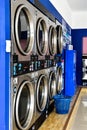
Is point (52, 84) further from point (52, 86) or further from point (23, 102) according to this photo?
point (23, 102)

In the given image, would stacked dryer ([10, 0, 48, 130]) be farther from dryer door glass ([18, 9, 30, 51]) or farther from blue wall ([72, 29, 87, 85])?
blue wall ([72, 29, 87, 85])

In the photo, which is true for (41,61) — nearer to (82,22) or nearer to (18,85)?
(18,85)

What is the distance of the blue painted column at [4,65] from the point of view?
92.1 inches

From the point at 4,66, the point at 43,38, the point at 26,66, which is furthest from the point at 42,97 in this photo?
the point at 4,66

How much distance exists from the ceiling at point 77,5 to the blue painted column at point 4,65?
189 inches

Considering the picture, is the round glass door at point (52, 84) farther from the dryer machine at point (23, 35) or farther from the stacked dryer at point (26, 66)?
the dryer machine at point (23, 35)

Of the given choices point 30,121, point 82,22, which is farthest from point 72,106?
point 82,22

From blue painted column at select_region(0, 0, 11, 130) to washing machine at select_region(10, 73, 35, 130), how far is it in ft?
0.25

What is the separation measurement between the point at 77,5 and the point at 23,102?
207 inches

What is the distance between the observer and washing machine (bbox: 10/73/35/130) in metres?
2.51

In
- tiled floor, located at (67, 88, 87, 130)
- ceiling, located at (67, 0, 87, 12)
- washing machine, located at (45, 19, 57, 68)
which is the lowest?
tiled floor, located at (67, 88, 87, 130)

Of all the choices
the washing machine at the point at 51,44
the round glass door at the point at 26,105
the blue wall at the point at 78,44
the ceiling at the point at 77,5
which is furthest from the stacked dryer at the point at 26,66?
the blue wall at the point at 78,44

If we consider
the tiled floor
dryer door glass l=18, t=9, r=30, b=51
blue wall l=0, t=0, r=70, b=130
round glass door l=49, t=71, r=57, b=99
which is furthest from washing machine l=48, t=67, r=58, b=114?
blue wall l=0, t=0, r=70, b=130

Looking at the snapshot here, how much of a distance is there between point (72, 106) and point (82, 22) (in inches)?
169
